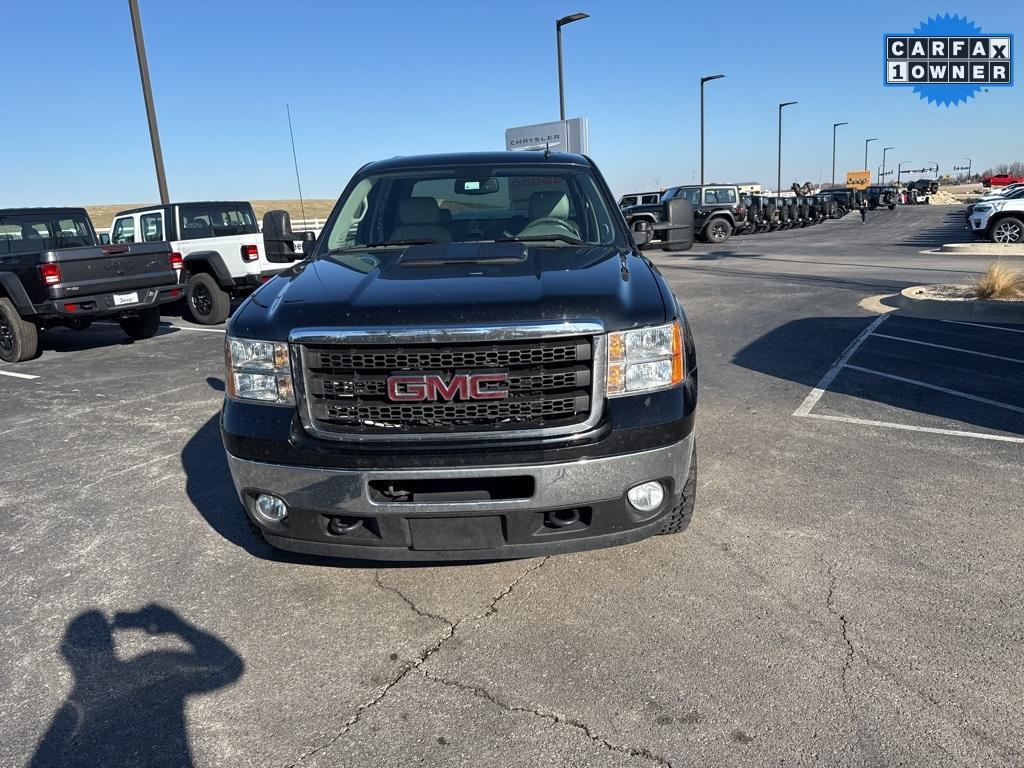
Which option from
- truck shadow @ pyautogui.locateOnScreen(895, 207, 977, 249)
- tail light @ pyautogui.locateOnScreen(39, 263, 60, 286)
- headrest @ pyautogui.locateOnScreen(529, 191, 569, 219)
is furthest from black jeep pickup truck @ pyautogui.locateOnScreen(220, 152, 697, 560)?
truck shadow @ pyautogui.locateOnScreen(895, 207, 977, 249)

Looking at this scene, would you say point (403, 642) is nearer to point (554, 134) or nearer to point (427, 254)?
point (427, 254)

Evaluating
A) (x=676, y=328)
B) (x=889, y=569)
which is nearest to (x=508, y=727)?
(x=676, y=328)

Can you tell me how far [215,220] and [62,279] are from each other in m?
3.95

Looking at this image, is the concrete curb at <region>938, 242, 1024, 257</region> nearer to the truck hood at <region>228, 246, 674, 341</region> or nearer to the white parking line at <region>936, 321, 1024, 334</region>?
the white parking line at <region>936, 321, 1024, 334</region>

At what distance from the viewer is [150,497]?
4.46 meters

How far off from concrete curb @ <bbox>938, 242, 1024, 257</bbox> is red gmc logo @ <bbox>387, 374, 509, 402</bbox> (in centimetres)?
2015

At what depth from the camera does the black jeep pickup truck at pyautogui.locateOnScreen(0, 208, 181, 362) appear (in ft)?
28.6

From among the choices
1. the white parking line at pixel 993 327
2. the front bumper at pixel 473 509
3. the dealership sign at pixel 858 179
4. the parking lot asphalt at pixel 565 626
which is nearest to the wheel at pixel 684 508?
the parking lot asphalt at pixel 565 626

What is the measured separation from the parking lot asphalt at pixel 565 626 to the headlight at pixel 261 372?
93cm

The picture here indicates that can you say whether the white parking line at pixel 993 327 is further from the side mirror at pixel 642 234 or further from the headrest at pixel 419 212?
the headrest at pixel 419 212

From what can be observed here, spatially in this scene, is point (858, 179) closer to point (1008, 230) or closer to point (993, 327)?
point (1008, 230)

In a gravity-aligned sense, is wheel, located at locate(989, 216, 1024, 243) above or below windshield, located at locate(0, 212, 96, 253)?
below

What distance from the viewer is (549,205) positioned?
4.27 meters

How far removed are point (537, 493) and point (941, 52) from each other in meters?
17.2
